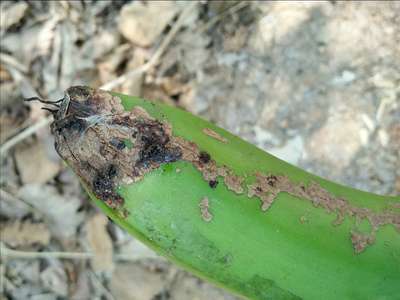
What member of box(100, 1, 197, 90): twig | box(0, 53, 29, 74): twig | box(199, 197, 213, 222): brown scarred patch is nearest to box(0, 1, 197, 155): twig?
box(100, 1, 197, 90): twig

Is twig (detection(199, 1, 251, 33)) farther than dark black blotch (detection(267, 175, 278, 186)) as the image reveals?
Answer: Yes

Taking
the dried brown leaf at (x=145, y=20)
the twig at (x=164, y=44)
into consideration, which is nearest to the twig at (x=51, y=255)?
the twig at (x=164, y=44)

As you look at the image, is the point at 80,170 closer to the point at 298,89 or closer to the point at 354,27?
the point at 298,89

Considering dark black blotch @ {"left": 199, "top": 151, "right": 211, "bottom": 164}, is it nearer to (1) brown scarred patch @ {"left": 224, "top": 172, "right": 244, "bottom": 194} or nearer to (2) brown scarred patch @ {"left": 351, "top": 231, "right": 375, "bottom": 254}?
(1) brown scarred patch @ {"left": 224, "top": 172, "right": 244, "bottom": 194}

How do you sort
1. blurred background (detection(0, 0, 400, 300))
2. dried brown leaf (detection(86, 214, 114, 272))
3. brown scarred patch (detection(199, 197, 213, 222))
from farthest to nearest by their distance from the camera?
dried brown leaf (detection(86, 214, 114, 272))
blurred background (detection(0, 0, 400, 300))
brown scarred patch (detection(199, 197, 213, 222))

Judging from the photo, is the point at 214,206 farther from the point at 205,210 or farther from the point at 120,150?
the point at 120,150

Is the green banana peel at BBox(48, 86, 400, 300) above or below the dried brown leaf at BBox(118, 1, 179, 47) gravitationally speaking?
above

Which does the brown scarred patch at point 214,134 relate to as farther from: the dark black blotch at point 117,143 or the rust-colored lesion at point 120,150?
the dark black blotch at point 117,143

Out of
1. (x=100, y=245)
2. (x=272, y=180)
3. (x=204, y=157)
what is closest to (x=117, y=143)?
(x=204, y=157)
